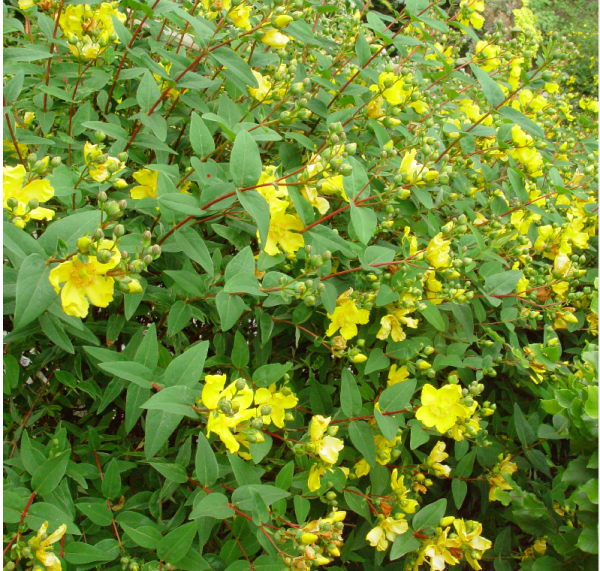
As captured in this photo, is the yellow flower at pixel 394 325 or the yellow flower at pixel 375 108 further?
the yellow flower at pixel 375 108

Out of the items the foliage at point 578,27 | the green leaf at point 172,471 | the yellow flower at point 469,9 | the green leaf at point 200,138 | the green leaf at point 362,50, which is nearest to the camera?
the green leaf at point 172,471

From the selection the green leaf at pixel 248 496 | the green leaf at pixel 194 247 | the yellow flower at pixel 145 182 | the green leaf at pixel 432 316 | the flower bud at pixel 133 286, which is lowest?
the green leaf at pixel 248 496

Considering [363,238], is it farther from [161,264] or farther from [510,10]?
[510,10]

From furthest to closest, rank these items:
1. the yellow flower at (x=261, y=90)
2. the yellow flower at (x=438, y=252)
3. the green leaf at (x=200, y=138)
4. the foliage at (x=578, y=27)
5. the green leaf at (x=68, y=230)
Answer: the foliage at (x=578, y=27), the yellow flower at (x=261, y=90), the yellow flower at (x=438, y=252), the green leaf at (x=200, y=138), the green leaf at (x=68, y=230)

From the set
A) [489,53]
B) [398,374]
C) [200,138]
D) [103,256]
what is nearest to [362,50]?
[200,138]

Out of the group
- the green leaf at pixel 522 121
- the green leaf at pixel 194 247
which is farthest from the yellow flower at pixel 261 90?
the green leaf at pixel 522 121

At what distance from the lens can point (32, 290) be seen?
0.92 meters

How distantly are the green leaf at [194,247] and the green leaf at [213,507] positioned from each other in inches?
18.5

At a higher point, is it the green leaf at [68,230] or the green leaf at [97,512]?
the green leaf at [68,230]

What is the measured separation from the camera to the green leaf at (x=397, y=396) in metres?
1.29

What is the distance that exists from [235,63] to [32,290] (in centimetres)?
76

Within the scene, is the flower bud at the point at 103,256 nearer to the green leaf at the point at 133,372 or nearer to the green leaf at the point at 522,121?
the green leaf at the point at 133,372

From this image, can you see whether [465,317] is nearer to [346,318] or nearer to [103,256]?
[346,318]

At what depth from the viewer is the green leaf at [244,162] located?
107 cm
